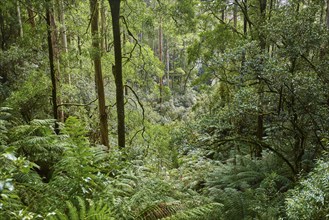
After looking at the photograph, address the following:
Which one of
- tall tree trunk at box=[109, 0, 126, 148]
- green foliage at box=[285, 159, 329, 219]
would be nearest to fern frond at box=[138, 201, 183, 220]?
green foliage at box=[285, 159, 329, 219]

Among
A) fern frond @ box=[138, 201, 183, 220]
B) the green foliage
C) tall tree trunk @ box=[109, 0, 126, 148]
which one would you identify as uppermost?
tall tree trunk @ box=[109, 0, 126, 148]

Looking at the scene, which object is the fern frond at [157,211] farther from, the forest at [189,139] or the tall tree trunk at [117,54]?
the tall tree trunk at [117,54]

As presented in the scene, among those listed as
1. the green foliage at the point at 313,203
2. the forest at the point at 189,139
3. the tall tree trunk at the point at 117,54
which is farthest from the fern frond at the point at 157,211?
the tall tree trunk at the point at 117,54

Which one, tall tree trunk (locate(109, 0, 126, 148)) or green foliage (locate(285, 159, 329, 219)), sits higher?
tall tree trunk (locate(109, 0, 126, 148))

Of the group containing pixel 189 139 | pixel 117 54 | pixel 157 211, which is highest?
pixel 117 54

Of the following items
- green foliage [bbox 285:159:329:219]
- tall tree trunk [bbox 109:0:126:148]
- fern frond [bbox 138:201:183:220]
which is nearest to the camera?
green foliage [bbox 285:159:329:219]

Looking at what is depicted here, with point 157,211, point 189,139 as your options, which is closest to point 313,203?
point 157,211

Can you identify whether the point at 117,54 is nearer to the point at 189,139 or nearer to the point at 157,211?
the point at 189,139

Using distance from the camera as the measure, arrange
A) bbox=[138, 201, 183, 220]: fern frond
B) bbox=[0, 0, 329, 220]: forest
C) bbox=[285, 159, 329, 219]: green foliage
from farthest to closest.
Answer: bbox=[138, 201, 183, 220]: fern frond → bbox=[0, 0, 329, 220]: forest → bbox=[285, 159, 329, 219]: green foliage

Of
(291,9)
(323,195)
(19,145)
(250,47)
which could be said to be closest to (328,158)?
(323,195)

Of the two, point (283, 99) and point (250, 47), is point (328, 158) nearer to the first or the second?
point (283, 99)

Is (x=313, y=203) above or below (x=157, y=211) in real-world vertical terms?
above

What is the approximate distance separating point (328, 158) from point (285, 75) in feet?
4.79

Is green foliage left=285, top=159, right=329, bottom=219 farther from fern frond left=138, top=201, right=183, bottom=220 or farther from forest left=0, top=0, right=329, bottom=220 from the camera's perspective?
fern frond left=138, top=201, right=183, bottom=220
